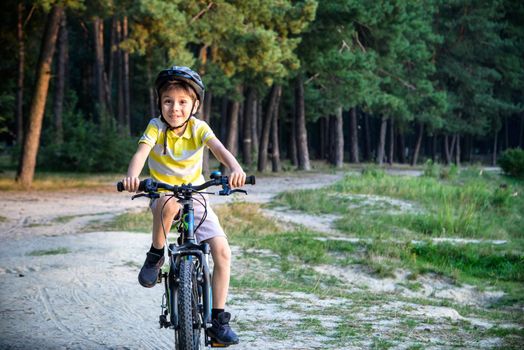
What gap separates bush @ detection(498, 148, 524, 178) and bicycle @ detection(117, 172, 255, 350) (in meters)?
29.9

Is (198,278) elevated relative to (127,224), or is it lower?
elevated

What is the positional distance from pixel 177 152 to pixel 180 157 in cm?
5

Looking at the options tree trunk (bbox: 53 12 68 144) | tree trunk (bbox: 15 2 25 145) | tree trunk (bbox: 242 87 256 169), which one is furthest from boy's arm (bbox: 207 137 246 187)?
tree trunk (bbox: 53 12 68 144)

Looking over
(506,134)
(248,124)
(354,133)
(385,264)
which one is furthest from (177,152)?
(506,134)

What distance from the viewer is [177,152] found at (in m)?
5.35

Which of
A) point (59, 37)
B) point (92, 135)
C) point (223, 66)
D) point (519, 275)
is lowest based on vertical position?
point (519, 275)

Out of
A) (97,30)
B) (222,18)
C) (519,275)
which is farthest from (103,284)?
(97,30)

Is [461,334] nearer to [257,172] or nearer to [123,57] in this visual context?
[257,172]

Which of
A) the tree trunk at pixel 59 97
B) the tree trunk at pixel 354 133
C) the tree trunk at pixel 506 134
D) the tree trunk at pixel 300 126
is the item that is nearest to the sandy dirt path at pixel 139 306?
the tree trunk at pixel 59 97

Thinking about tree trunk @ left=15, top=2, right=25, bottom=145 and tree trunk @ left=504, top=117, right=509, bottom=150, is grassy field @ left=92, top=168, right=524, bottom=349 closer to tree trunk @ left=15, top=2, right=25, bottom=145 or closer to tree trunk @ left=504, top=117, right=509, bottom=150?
tree trunk @ left=15, top=2, right=25, bottom=145

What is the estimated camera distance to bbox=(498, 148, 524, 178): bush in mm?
33000

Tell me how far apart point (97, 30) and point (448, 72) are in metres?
23.2

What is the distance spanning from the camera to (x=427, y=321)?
25.3 ft

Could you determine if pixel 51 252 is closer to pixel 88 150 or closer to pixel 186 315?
pixel 186 315
